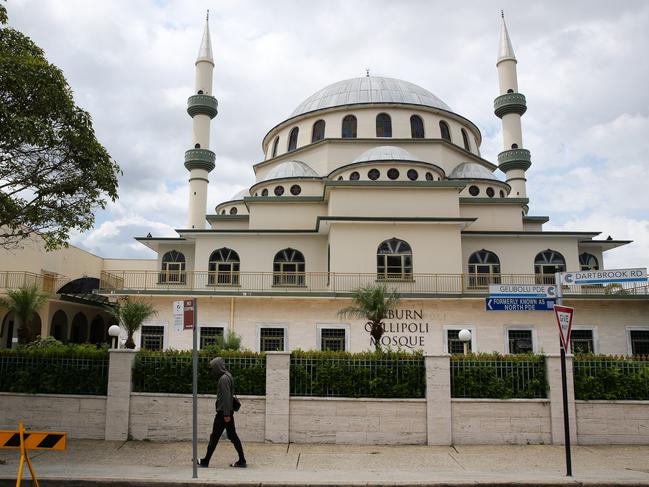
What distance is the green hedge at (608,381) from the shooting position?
1107cm

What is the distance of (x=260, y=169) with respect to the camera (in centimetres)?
3441

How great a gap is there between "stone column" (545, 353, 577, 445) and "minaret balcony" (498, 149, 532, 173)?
79.1ft

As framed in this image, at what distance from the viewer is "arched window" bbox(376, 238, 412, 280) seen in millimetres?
22578

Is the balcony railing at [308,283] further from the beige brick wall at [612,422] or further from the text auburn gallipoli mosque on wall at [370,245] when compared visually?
the beige brick wall at [612,422]

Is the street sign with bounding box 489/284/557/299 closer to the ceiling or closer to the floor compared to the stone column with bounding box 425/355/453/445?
closer to the ceiling

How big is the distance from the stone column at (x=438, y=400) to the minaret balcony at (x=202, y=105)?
86.2 ft

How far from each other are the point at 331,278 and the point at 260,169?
46.1 ft

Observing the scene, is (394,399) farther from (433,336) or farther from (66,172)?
(433,336)

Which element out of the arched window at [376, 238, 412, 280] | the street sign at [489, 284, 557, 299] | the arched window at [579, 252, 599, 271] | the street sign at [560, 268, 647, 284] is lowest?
the street sign at [489, 284, 557, 299]

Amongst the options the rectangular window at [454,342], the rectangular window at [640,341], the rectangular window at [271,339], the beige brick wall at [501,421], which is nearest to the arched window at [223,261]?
the rectangular window at [271,339]

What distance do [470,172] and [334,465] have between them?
22.9 meters

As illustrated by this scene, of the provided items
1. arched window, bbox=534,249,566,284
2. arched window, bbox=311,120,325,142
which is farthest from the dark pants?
arched window, bbox=311,120,325,142

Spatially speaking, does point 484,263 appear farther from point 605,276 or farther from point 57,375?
point 57,375

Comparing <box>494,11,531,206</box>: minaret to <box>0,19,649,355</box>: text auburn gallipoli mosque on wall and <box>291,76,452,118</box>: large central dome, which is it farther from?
<box>291,76,452,118</box>: large central dome
